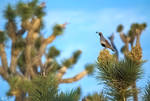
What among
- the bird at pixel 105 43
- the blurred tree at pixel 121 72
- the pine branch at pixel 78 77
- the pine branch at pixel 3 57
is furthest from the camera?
the pine branch at pixel 78 77

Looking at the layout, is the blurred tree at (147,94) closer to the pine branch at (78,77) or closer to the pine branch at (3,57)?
the pine branch at (78,77)

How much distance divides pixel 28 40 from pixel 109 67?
33.7ft

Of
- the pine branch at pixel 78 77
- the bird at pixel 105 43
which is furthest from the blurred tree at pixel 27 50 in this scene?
the bird at pixel 105 43

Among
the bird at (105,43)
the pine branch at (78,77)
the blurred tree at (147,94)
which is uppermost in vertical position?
the pine branch at (78,77)

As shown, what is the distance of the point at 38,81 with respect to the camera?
2305mm

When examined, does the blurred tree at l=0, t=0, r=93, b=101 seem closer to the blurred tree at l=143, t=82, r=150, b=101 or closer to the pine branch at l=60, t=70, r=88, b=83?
the pine branch at l=60, t=70, r=88, b=83

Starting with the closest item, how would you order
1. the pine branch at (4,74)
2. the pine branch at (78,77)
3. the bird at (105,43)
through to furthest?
the bird at (105,43), the pine branch at (4,74), the pine branch at (78,77)

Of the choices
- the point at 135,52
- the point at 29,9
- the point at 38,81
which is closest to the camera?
the point at 135,52

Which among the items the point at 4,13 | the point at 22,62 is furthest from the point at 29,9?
the point at 22,62

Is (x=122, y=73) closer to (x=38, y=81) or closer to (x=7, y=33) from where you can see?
(x=38, y=81)

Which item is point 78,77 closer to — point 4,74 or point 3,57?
point 4,74

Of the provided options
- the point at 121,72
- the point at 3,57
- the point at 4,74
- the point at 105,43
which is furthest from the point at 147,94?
the point at 3,57

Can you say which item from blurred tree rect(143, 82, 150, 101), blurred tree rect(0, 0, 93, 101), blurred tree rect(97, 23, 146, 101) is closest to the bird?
blurred tree rect(97, 23, 146, 101)

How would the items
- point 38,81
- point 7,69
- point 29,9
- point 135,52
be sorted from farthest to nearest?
point 29,9
point 7,69
point 38,81
point 135,52
